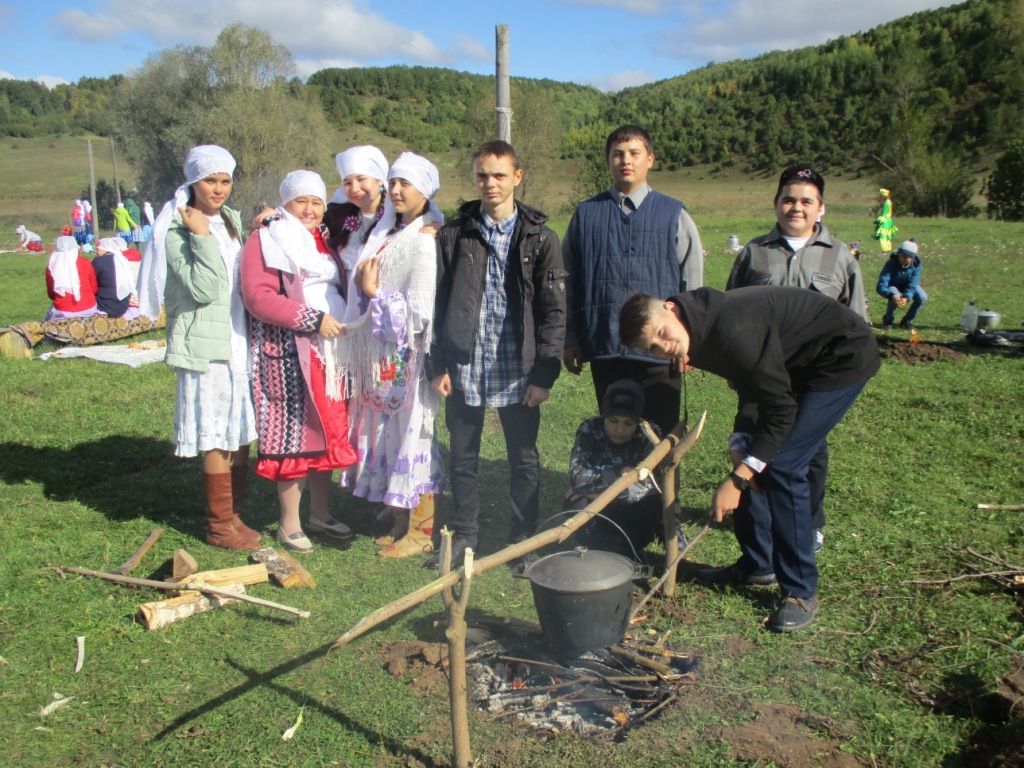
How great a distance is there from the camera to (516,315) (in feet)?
13.7

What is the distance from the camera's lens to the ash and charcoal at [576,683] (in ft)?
10.0

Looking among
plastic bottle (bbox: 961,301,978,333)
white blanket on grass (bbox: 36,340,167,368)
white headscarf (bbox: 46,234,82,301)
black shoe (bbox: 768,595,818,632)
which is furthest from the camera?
white headscarf (bbox: 46,234,82,301)

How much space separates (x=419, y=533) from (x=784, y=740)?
2.30 m

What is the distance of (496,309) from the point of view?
420 centimetres

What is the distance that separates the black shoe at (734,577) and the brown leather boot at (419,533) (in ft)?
4.85

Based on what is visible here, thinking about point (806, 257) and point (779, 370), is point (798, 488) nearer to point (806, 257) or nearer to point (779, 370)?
point (779, 370)

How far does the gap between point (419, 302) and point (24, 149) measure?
304 feet

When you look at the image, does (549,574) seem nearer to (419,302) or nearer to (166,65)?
(419,302)

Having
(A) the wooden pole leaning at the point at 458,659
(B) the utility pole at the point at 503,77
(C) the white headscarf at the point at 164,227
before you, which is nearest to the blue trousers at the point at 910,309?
(B) the utility pole at the point at 503,77

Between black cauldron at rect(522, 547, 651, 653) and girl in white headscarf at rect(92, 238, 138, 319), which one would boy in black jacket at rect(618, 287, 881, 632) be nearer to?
black cauldron at rect(522, 547, 651, 653)

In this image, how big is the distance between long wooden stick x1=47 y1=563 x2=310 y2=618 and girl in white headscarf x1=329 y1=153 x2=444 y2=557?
87 cm

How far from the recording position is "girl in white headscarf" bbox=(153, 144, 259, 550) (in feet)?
13.9

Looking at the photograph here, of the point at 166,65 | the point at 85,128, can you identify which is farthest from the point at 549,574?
the point at 85,128

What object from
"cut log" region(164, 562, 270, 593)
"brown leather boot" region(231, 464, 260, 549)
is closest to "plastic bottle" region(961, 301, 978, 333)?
"brown leather boot" region(231, 464, 260, 549)
